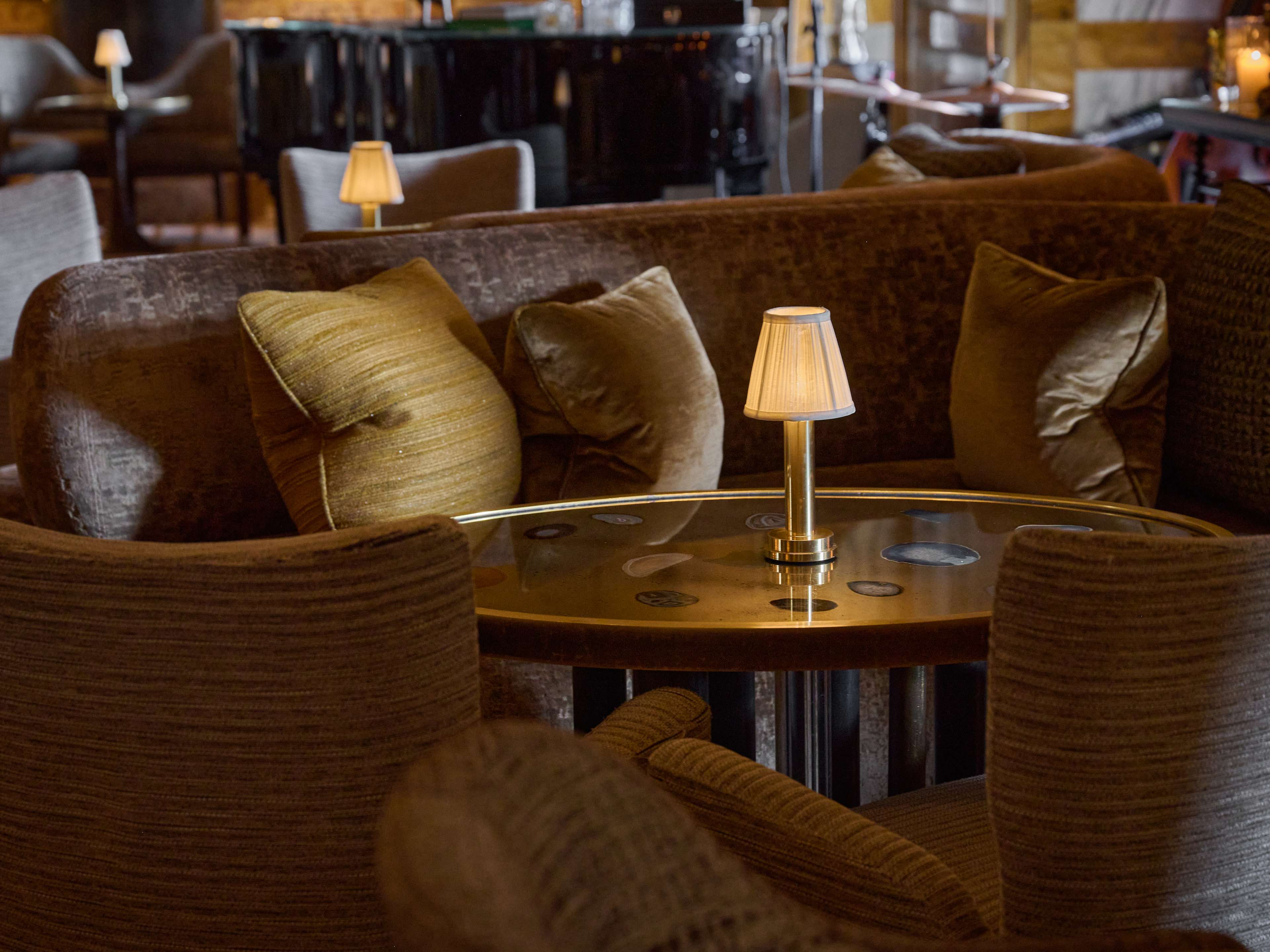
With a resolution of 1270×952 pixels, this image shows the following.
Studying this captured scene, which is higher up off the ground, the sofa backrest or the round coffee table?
the sofa backrest

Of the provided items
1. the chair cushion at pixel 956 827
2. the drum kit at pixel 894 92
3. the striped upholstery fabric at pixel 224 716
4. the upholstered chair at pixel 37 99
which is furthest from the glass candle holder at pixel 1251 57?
the upholstered chair at pixel 37 99

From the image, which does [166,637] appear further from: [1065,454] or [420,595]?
[1065,454]

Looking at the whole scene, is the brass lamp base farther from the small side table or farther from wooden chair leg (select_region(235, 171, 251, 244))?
wooden chair leg (select_region(235, 171, 251, 244))

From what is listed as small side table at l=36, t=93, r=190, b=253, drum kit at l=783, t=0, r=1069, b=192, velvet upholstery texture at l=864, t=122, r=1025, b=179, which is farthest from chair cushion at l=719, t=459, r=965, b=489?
small side table at l=36, t=93, r=190, b=253

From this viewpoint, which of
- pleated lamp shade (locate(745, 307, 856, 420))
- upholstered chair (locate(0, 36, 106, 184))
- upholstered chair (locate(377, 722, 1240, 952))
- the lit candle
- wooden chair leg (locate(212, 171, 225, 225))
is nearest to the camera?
upholstered chair (locate(377, 722, 1240, 952))

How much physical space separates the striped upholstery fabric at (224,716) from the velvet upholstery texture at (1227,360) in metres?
1.58

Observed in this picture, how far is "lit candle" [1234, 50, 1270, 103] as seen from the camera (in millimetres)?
4383

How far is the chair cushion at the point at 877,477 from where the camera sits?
243 centimetres

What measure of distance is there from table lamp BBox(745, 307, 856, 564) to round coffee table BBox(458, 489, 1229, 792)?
10cm

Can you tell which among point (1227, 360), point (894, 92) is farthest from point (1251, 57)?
point (1227, 360)

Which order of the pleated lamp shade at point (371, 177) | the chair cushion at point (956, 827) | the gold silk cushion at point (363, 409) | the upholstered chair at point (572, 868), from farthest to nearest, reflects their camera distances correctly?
the pleated lamp shade at point (371, 177), the gold silk cushion at point (363, 409), the chair cushion at point (956, 827), the upholstered chair at point (572, 868)

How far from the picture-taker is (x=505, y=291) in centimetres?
233

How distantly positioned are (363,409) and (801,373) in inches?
28.6

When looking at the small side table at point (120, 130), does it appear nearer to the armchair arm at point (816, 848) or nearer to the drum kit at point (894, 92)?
the drum kit at point (894, 92)
